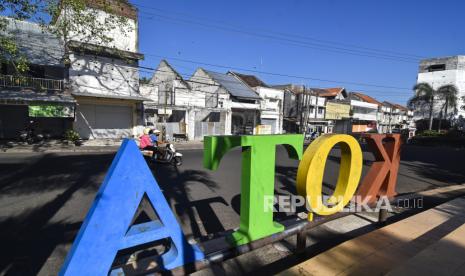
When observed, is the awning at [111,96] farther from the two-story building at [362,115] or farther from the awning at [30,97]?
the two-story building at [362,115]

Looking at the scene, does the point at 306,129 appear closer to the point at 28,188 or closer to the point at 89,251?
the point at 28,188

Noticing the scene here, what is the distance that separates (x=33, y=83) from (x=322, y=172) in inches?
787

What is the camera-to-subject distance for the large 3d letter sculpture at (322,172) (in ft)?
12.3

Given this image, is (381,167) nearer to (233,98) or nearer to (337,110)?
(233,98)

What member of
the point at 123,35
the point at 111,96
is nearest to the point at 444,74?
the point at 123,35

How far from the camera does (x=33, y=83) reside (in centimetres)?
1778

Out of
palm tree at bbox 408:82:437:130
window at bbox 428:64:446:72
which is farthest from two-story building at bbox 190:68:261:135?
window at bbox 428:64:446:72

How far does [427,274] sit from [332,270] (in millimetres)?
950

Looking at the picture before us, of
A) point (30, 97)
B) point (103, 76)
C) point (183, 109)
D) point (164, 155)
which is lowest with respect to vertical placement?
point (164, 155)

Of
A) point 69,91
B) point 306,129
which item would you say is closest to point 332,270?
point 69,91

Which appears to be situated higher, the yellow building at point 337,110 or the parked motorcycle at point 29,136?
the yellow building at point 337,110

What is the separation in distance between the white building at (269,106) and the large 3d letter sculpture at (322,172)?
27540mm

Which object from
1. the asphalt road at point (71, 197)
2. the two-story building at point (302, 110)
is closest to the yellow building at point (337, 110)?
the two-story building at point (302, 110)

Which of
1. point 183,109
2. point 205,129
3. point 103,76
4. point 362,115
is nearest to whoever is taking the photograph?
point 103,76
